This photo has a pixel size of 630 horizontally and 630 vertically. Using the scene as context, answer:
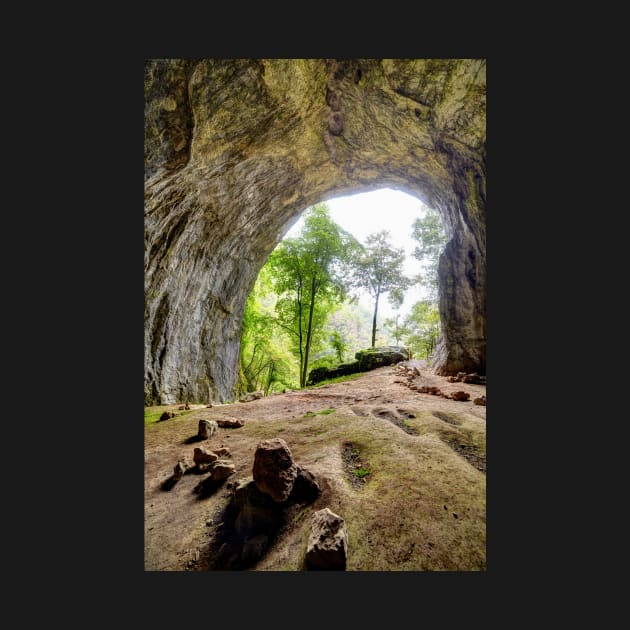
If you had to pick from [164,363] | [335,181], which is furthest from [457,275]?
[164,363]

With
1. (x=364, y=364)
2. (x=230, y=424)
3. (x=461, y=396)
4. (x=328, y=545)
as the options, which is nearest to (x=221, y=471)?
(x=328, y=545)

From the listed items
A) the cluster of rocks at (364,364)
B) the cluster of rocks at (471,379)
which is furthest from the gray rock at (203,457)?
the cluster of rocks at (364,364)

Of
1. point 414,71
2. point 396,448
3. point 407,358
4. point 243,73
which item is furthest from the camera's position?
point 407,358

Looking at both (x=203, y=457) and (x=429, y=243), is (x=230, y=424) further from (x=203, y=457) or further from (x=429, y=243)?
(x=429, y=243)

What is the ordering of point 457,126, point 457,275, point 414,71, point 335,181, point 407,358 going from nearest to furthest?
point 414,71, point 457,126, point 457,275, point 335,181, point 407,358

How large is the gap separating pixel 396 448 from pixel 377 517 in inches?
34.9

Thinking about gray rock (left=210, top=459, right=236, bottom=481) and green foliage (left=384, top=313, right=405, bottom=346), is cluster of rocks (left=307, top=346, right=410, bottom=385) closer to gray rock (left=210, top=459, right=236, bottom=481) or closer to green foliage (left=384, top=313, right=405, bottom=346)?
green foliage (left=384, top=313, right=405, bottom=346)

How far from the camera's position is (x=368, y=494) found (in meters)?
1.92

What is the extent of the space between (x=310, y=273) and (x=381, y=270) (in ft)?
16.3

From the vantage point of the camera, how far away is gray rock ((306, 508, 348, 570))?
144 centimetres

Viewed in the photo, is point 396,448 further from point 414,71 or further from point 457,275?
point 414,71

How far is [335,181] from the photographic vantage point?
10.6 meters

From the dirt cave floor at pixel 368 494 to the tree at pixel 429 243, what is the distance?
13.1m

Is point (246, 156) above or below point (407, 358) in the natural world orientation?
above
